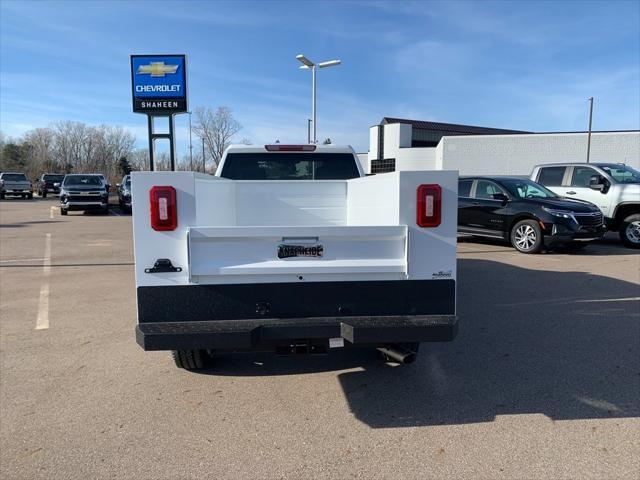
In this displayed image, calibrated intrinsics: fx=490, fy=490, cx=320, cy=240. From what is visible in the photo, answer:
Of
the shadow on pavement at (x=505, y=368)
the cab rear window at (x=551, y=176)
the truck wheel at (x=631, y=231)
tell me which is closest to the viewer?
the shadow on pavement at (x=505, y=368)

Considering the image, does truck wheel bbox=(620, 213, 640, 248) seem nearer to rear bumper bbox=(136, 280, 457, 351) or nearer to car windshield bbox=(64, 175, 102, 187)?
rear bumper bbox=(136, 280, 457, 351)

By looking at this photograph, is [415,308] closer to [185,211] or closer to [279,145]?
[185,211]

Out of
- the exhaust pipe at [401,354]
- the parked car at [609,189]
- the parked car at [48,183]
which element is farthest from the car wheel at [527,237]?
the parked car at [48,183]

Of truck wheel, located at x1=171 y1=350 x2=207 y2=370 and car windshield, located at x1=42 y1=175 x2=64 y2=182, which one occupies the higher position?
car windshield, located at x1=42 y1=175 x2=64 y2=182

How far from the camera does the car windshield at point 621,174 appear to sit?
482 inches

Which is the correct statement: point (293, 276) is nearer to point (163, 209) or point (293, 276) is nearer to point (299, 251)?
point (299, 251)

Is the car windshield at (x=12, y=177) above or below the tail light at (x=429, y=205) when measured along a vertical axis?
above

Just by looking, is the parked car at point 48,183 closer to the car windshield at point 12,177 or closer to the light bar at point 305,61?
the car windshield at point 12,177

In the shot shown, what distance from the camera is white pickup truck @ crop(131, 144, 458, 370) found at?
3215 millimetres

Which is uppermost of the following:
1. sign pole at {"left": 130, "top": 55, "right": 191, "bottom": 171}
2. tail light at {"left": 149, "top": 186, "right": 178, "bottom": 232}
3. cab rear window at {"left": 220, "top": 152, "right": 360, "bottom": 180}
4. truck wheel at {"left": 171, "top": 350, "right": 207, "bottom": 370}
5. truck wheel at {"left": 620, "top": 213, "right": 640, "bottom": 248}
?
sign pole at {"left": 130, "top": 55, "right": 191, "bottom": 171}

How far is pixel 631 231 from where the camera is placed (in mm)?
11852

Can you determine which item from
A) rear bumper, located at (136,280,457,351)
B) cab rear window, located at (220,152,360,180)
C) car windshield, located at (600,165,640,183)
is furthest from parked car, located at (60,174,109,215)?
rear bumper, located at (136,280,457,351)

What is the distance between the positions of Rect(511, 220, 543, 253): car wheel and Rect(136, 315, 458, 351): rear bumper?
339 inches

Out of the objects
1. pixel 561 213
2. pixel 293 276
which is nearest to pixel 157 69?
pixel 561 213
